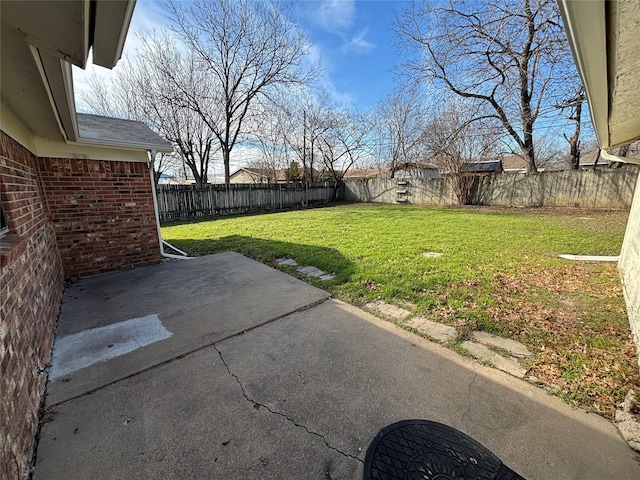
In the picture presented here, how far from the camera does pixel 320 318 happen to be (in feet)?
9.23

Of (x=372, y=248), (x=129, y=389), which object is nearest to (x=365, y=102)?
(x=372, y=248)

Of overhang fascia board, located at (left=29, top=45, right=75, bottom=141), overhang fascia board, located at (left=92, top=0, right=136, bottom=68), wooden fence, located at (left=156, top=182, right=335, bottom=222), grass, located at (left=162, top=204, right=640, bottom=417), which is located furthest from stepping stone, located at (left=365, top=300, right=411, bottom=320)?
wooden fence, located at (left=156, top=182, right=335, bottom=222)

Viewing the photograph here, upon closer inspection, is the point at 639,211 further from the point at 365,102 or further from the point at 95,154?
the point at 365,102

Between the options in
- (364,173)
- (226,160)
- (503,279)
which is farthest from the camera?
(364,173)

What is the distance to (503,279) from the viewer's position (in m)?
3.68

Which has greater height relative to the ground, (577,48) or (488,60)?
(488,60)

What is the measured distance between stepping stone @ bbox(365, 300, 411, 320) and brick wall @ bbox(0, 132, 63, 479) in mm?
2661

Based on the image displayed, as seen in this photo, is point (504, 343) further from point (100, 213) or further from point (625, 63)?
point (100, 213)

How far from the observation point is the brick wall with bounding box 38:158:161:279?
151 inches

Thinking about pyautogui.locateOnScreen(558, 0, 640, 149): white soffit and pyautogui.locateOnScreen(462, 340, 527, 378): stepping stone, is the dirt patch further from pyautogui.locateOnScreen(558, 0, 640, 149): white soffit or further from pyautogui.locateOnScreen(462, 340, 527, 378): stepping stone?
pyautogui.locateOnScreen(558, 0, 640, 149): white soffit

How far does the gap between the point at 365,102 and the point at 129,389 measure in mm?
18941

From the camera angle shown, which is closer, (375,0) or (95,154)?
(95,154)

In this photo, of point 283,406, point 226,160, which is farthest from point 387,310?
point 226,160

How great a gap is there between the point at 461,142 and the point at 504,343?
1279 centimetres
